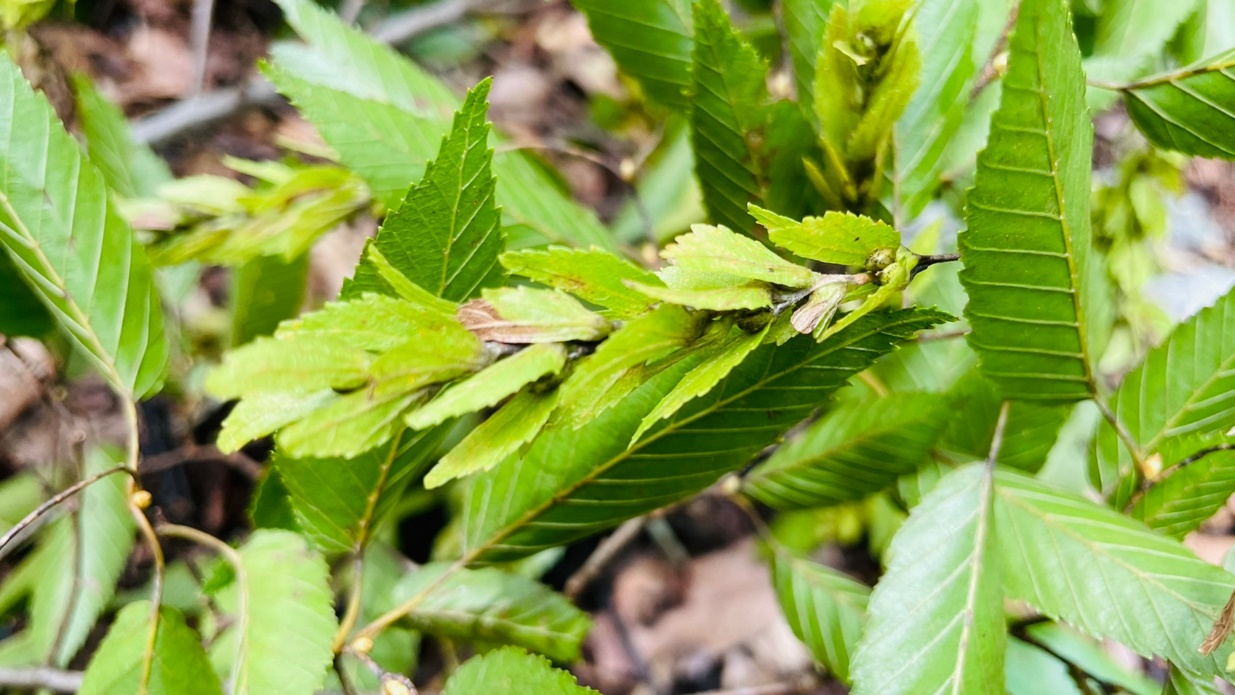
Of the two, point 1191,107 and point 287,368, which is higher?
point 1191,107

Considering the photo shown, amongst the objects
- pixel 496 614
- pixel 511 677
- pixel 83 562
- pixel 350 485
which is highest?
pixel 350 485

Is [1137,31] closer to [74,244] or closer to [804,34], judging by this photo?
[804,34]

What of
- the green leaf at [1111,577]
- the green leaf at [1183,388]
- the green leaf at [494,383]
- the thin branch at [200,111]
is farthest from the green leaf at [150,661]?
the thin branch at [200,111]

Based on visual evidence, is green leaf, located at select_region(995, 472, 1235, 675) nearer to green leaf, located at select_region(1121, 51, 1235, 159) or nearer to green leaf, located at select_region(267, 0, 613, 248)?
green leaf, located at select_region(1121, 51, 1235, 159)

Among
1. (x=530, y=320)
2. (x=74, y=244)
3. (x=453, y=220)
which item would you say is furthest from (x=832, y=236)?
(x=74, y=244)

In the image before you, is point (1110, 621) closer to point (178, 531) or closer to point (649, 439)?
point (649, 439)

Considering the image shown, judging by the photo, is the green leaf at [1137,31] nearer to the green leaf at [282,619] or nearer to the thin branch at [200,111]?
the green leaf at [282,619]
